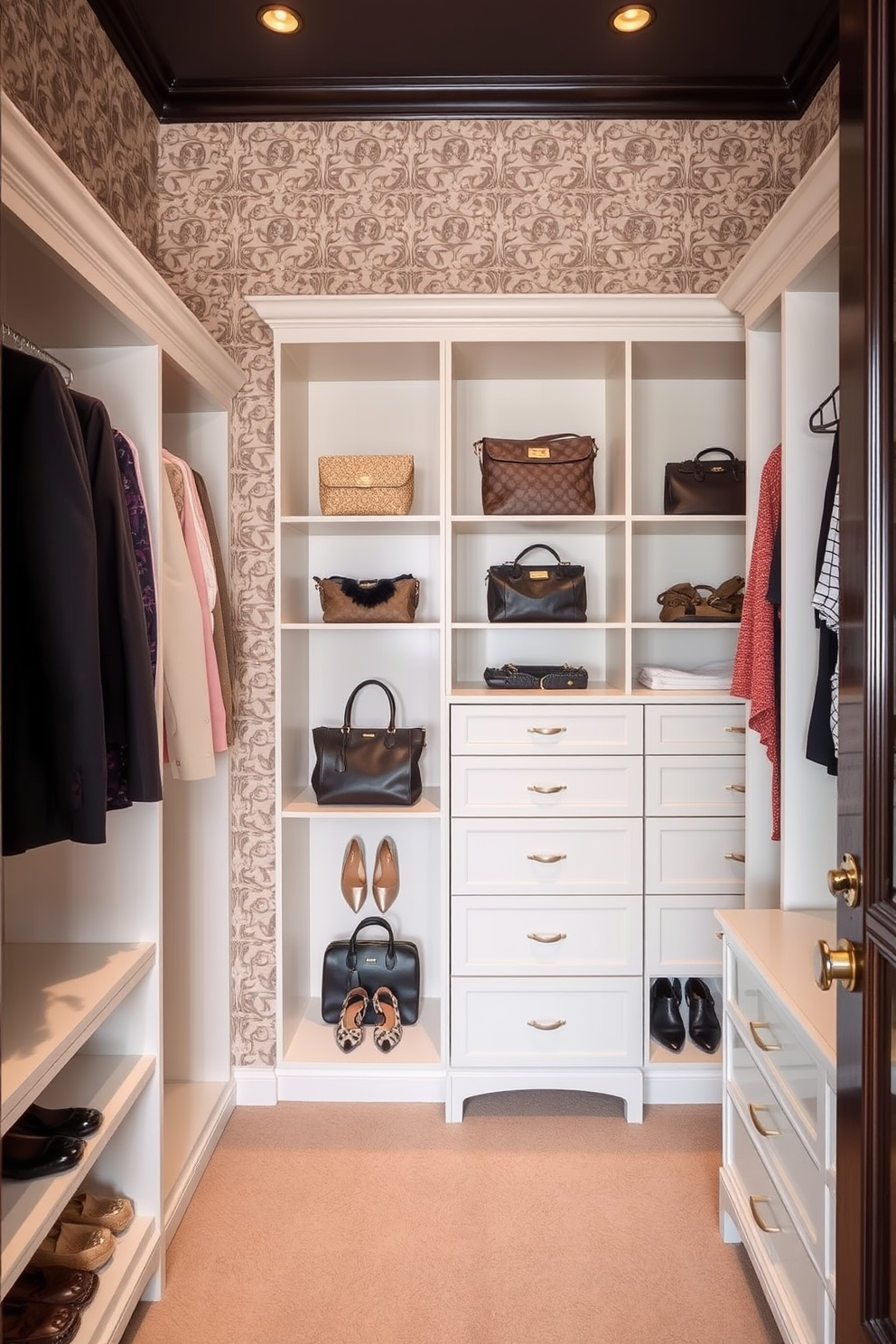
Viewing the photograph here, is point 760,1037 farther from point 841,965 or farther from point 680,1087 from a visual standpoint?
point 680,1087

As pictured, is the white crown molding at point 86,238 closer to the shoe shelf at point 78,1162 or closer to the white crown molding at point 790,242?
the white crown molding at point 790,242

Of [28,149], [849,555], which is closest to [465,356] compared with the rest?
[28,149]

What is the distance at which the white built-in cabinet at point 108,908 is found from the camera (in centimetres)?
140

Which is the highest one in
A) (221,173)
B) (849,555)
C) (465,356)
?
(221,173)

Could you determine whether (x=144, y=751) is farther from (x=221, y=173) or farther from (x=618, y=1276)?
(x=221, y=173)

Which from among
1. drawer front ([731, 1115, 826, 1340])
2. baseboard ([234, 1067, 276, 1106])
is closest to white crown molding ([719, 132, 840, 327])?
drawer front ([731, 1115, 826, 1340])

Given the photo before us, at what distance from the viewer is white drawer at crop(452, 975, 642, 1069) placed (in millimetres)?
2488

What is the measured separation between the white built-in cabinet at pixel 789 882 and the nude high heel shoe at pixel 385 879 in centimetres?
106

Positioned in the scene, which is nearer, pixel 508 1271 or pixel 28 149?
pixel 28 149

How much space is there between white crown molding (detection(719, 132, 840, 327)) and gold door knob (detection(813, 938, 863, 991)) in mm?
1162

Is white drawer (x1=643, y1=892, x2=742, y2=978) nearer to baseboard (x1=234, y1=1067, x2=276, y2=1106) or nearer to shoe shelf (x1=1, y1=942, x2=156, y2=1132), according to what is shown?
baseboard (x1=234, y1=1067, x2=276, y2=1106)

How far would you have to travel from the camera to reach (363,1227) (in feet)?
6.71

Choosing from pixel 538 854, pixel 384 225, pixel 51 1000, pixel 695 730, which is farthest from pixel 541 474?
pixel 51 1000

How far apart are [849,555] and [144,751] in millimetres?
1223
